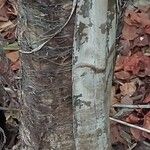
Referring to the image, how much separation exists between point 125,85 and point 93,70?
0.97 m

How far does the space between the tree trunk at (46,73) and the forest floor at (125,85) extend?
0.27 meters

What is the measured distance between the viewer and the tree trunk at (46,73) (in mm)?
1627

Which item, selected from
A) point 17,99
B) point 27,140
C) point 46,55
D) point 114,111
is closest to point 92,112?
point 46,55

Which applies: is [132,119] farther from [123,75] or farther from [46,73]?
[46,73]

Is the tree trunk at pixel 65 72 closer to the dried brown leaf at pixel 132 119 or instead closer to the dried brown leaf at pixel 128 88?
the dried brown leaf at pixel 132 119

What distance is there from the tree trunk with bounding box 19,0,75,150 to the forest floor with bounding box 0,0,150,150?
0.27 meters

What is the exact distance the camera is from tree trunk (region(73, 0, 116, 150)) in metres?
1.57

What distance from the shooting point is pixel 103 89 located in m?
1.72

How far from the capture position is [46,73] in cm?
174

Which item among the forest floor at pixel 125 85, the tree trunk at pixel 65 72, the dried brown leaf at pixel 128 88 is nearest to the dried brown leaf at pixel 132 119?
the forest floor at pixel 125 85

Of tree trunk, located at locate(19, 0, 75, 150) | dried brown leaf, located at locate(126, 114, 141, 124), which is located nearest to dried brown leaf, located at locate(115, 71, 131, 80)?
dried brown leaf, located at locate(126, 114, 141, 124)

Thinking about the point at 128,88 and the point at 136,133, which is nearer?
the point at 136,133

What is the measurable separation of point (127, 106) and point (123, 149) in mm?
231

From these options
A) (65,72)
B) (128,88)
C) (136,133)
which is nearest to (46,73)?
(65,72)
